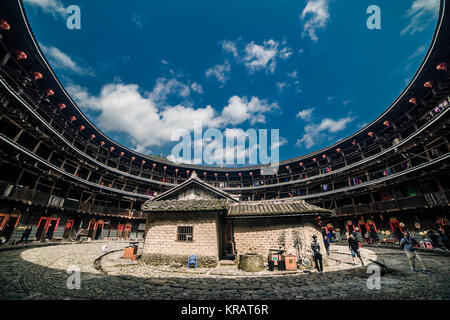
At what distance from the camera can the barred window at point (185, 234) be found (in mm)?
11445

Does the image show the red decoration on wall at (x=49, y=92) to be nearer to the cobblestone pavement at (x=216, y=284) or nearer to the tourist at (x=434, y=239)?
the cobblestone pavement at (x=216, y=284)

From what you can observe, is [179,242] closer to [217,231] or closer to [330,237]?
[217,231]

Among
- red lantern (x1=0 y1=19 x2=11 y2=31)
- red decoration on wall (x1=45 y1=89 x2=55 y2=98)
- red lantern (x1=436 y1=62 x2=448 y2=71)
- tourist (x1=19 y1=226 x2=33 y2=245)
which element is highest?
red lantern (x1=436 y1=62 x2=448 y2=71)

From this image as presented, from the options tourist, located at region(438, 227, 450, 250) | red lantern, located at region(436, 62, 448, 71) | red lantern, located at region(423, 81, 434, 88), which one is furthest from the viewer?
red lantern, located at region(423, 81, 434, 88)

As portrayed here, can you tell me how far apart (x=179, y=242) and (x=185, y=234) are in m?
0.59

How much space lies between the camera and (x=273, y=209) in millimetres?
11938

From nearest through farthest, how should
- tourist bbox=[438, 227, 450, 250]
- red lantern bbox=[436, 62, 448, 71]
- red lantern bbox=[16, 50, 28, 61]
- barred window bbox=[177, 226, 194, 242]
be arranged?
1. barred window bbox=[177, 226, 194, 242]
2. tourist bbox=[438, 227, 450, 250]
3. red lantern bbox=[16, 50, 28, 61]
4. red lantern bbox=[436, 62, 448, 71]

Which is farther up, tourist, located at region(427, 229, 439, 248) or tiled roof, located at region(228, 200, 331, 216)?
tiled roof, located at region(228, 200, 331, 216)

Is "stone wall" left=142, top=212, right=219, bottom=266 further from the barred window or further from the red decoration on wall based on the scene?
the red decoration on wall

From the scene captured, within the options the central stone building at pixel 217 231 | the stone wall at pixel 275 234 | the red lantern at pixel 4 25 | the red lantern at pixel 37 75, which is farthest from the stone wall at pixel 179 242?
the red lantern at pixel 37 75

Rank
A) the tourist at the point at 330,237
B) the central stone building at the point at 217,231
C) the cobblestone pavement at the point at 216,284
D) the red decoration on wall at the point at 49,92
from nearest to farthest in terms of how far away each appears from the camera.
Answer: the cobblestone pavement at the point at 216,284, the central stone building at the point at 217,231, the red decoration on wall at the point at 49,92, the tourist at the point at 330,237

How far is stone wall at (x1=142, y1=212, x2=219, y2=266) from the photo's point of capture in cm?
1100

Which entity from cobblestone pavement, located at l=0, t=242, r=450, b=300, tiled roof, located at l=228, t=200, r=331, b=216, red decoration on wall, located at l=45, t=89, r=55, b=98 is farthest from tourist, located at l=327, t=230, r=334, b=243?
red decoration on wall, located at l=45, t=89, r=55, b=98
